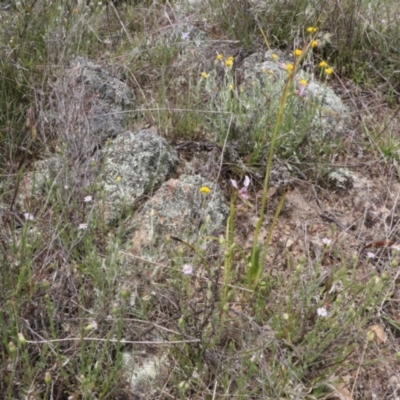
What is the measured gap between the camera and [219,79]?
3.11m

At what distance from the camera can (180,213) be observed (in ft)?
7.67

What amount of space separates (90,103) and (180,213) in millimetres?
950

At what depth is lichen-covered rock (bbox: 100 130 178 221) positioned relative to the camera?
2436 millimetres

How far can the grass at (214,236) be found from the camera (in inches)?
68.4

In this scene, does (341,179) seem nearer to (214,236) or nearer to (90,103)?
(214,236)

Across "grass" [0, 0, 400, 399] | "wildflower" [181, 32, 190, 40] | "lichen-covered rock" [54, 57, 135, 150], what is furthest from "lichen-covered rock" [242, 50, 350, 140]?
"lichen-covered rock" [54, 57, 135, 150]

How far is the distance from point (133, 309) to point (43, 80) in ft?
5.09

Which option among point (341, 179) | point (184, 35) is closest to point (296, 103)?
point (341, 179)

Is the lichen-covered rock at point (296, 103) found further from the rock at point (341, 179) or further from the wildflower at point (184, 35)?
the wildflower at point (184, 35)

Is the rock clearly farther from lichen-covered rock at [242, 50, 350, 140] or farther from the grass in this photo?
lichen-covered rock at [242, 50, 350, 140]

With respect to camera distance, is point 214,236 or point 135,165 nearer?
point 214,236

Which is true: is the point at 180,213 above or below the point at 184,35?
below

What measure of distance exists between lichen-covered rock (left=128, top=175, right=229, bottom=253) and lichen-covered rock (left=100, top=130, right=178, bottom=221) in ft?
0.31

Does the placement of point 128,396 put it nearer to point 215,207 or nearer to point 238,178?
point 215,207
